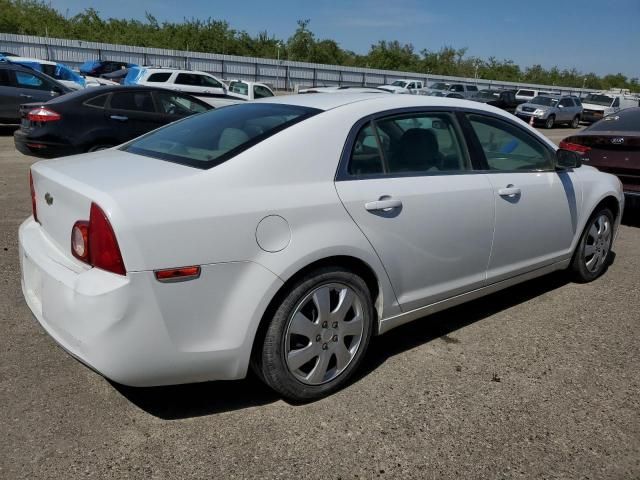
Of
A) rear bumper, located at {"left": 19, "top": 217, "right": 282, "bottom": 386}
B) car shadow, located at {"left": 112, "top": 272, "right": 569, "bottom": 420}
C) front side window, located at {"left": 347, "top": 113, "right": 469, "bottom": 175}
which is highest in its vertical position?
front side window, located at {"left": 347, "top": 113, "right": 469, "bottom": 175}

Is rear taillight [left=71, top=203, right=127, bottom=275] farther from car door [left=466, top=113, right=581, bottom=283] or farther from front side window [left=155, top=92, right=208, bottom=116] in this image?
front side window [left=155, top=92, right=208, bottom=116]

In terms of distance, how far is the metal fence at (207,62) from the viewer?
35.5 metres

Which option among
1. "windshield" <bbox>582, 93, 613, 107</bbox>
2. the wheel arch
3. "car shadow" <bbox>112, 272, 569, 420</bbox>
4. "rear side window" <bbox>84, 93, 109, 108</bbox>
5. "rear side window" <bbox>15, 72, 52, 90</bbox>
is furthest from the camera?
"windshield" <bbox>582, 93, 613, 107</bbox>

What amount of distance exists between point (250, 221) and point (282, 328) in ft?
1.77

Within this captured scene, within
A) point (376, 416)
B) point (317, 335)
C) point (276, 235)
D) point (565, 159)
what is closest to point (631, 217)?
point (565, 159)

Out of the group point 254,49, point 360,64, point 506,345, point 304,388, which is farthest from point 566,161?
point 360,64

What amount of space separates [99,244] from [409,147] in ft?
6.13

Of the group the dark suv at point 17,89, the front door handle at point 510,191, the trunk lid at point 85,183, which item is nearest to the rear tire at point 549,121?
the dark suv at point 17,89

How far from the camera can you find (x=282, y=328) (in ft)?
9.03

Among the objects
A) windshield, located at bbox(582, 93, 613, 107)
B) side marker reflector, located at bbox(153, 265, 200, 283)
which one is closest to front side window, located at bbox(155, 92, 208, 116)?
side marker reflector, located at bbox(153, 265, 200, 283)

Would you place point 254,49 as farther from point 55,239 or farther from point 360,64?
point 55,239

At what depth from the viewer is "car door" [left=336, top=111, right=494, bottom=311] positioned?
307 cm

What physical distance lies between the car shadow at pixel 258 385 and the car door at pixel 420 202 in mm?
429

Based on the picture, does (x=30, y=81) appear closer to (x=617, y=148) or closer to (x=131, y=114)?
(x=131, y=114)
